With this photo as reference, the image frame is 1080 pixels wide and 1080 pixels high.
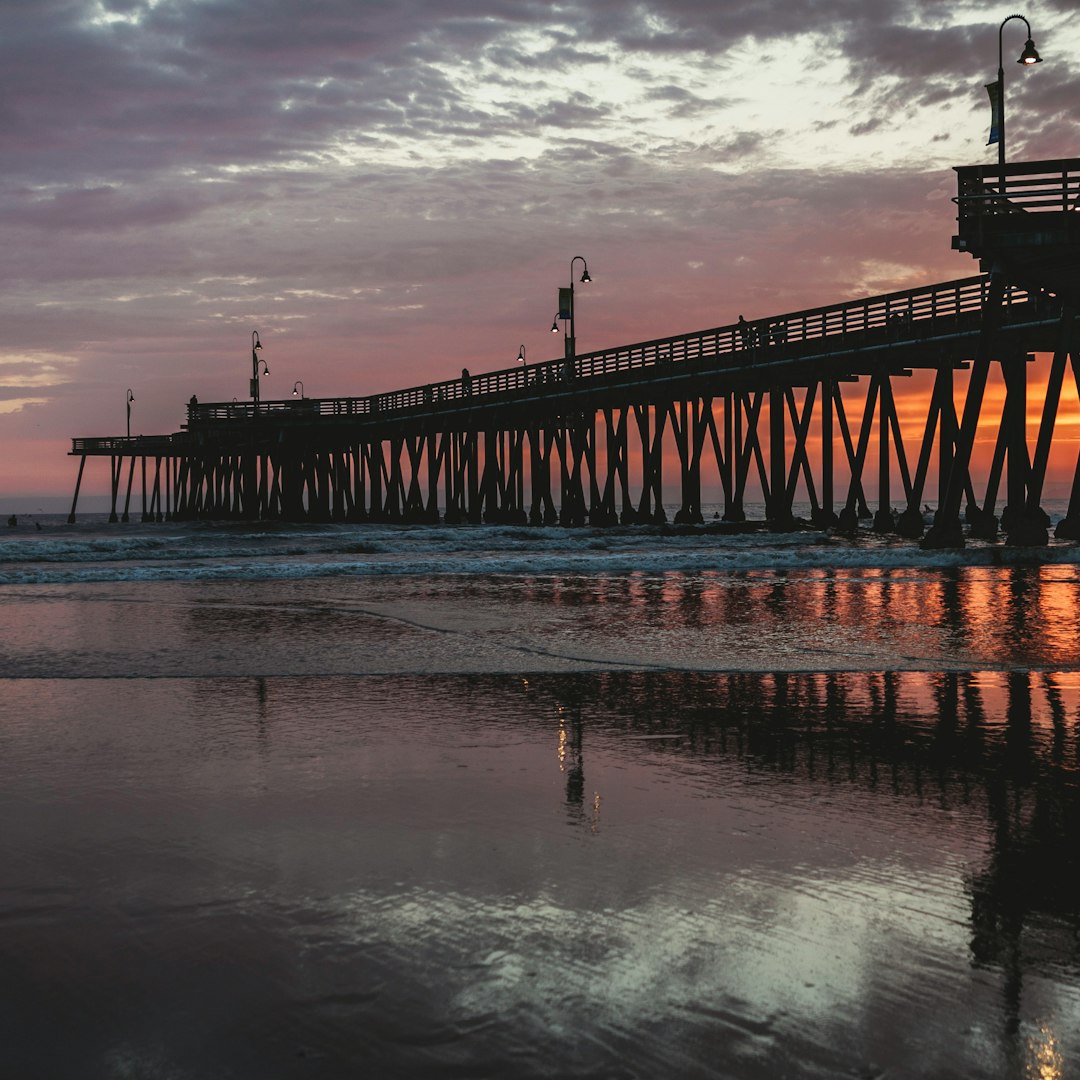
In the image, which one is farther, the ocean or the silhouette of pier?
the silhouette of pier

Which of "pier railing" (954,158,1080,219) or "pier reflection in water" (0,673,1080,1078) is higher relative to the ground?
"pier railing" (954,158,1080,219)

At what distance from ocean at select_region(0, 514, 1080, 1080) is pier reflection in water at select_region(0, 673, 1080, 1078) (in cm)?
1

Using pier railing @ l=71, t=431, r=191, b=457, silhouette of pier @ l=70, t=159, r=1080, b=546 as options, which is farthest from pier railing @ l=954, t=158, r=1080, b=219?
pier railing @ l=71, t=431, r=191, b=457

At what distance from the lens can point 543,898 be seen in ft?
11.3

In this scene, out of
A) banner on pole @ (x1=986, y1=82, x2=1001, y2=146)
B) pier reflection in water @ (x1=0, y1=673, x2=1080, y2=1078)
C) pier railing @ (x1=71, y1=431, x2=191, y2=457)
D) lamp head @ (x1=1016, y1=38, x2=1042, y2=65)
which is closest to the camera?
pier reflection in water @ (x1=0, y1=673, x2=1080, y2=1078)

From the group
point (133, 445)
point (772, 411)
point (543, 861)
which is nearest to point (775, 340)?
point (772, 411)

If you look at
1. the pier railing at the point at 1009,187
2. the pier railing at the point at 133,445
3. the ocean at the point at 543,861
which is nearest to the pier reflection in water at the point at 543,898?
the ocean at the point at 543,861

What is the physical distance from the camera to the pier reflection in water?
2551mm

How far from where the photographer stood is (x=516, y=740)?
19.4 ft

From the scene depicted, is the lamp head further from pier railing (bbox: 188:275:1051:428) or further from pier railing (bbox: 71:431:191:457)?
pier railing (bbox: 71:431:191:457)

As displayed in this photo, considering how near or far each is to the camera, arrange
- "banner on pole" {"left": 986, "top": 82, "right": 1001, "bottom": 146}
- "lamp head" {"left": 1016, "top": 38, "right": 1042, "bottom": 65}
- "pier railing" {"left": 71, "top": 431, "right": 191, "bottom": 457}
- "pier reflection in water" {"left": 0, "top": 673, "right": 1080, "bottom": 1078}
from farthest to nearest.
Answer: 1. "pier railing" {"left": 71, "top": 431, "right": 191, "bottom": 457}
2. "banner on pole" {"left": 986, "top": 82, "right": 1001, "bottom": 146}
3. "lamp head" {"left": 1016, "top": 38, "right": 1042, "bottom": 65}
4. "pier reflection in water" {"left": 0, "top": 673, "right": 1080, "bottom": 1078}

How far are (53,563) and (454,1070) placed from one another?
2610 cm

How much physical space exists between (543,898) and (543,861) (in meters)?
0.38

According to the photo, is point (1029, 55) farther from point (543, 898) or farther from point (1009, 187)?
point (543, 898)
